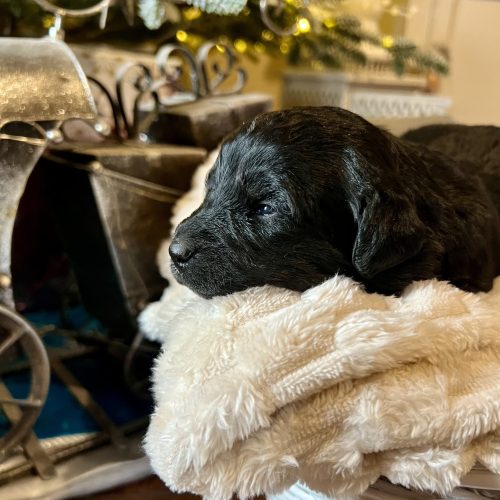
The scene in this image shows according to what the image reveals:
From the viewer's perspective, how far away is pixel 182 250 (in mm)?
681

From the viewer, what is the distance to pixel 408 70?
1.94 m

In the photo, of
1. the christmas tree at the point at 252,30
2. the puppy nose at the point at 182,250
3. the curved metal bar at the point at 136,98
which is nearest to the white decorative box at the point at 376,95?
the christmas tree at the point at 252,30

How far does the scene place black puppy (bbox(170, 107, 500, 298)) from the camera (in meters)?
0.63

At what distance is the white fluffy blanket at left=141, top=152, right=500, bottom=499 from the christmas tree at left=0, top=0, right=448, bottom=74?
856mm

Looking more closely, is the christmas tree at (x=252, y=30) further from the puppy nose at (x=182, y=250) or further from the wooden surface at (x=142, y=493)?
the wooden surface at (x=142, y=493)

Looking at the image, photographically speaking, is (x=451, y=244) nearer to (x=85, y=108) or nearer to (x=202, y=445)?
(x=202, y=445)

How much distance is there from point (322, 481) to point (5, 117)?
586mm

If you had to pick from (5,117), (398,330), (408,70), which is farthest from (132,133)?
(408,70)

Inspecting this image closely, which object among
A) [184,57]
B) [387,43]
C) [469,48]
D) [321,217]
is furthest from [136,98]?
[469,48]

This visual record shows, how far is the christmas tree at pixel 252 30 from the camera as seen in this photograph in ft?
4.24

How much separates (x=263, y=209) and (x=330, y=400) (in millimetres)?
227

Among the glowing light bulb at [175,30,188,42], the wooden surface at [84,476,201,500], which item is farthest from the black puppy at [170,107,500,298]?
the glowing light bulb at [175,30,188,42]

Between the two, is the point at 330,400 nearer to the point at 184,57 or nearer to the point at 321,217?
the point at 321,217

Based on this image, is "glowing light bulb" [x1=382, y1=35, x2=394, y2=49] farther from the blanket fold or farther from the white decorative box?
the blanket fold
